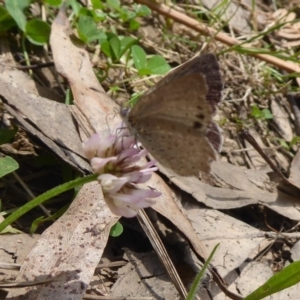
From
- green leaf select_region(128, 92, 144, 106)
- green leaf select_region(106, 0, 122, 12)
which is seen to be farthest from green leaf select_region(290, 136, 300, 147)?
green leaf select_region(106, 0, 122, 12)

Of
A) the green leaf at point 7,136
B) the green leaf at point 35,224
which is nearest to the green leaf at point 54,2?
the green leaf at point 7,136

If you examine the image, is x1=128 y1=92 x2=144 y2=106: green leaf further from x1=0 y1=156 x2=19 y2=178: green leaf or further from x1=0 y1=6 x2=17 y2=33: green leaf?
x1=0 y1=156 x2=19 y2=178: green leaf

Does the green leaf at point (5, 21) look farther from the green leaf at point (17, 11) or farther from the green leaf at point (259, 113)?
the green leaf at point (259, 113)

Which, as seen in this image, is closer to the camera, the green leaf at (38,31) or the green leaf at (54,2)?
the green leaf at (38,31)

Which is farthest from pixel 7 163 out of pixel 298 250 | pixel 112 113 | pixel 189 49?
pixel 189 49

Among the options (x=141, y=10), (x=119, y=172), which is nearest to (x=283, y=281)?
(x=119, y=172)

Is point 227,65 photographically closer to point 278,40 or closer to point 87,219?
point 278,40
